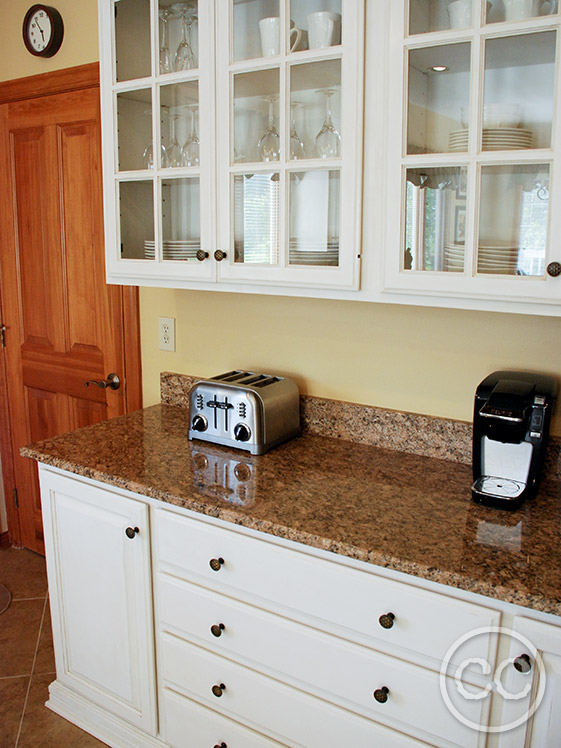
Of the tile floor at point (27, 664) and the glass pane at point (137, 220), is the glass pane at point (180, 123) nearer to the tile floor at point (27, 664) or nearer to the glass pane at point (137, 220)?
the glass pane at point (137, 220)

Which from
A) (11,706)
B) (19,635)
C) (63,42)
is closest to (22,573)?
(19,635)

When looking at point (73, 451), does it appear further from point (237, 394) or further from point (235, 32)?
point (235, 32)

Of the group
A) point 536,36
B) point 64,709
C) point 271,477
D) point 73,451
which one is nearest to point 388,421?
point 271,477

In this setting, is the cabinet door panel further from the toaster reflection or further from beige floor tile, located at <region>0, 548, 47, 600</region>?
beige floor tile, located at <region>0, 548, 47, 600</region>

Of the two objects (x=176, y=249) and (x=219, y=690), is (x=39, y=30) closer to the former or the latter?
(x=176, y=249)

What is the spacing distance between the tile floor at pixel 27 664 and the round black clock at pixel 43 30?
2.16 meters

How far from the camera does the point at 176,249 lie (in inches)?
77.5

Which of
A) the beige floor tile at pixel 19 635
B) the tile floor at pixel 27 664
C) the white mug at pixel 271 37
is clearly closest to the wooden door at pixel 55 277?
the tile floor at pixel 27 664

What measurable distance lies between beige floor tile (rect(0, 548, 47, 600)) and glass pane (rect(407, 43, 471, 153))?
235 centimetres

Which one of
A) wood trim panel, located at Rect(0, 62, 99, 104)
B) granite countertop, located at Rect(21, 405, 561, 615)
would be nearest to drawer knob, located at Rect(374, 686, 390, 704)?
granite countertop, located at Rect(21, 405, 561, 615)

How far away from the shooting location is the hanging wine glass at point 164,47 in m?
1.88

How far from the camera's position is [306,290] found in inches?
69.0

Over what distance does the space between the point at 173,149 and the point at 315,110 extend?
0.47 meters

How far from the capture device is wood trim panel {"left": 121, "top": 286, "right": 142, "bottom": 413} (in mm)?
2541
